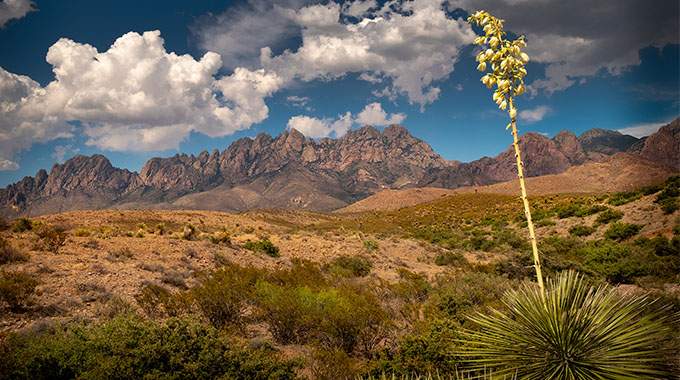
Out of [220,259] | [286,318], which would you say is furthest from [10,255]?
[286,318]

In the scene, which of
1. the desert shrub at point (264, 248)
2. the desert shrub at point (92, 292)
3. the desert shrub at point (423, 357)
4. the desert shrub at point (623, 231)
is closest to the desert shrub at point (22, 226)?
the desert shrub at point (92, 292)

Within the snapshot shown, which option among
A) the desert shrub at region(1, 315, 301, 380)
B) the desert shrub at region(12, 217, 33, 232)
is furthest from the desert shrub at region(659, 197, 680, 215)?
the desert shrub at region(12, 217, 33, 232)

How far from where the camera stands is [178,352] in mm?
4242

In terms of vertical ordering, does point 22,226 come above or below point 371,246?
above

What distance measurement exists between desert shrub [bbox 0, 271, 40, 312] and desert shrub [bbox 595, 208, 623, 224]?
30.1m

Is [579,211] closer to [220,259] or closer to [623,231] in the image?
[623,231]

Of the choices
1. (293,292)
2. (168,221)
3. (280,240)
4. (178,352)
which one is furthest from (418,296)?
(168,221)

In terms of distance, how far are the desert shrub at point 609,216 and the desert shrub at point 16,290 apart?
30.1 m

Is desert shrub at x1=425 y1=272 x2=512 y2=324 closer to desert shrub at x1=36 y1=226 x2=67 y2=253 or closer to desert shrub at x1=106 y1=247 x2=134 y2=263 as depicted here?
desert shrub at x1=106 y1=247 x2=134 y2=263

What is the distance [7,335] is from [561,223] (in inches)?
1295

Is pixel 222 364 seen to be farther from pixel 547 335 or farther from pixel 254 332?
pixel 547 335

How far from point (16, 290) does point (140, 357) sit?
4886 mm

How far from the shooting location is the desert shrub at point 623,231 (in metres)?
17.6

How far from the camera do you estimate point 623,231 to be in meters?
17.9
